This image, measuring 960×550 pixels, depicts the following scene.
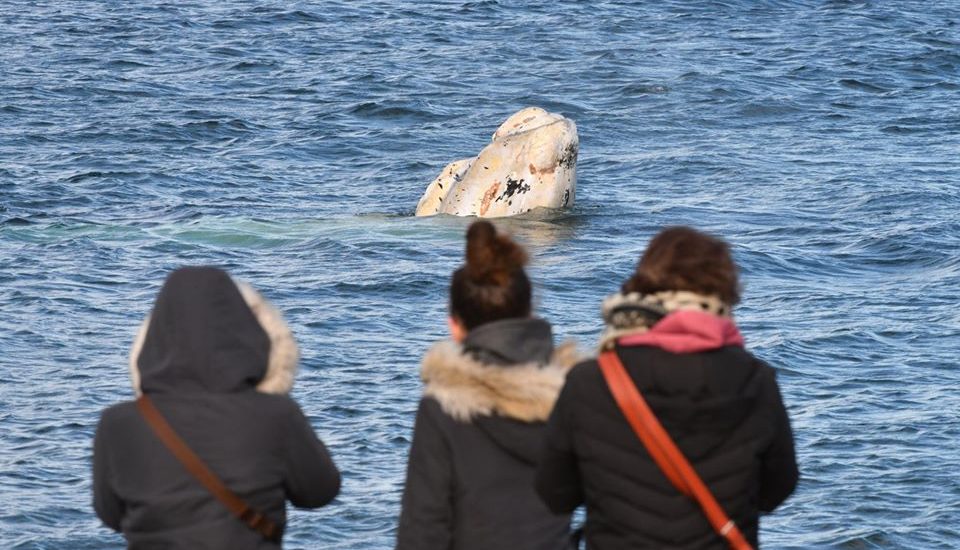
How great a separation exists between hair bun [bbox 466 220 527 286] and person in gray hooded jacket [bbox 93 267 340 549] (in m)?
0.57

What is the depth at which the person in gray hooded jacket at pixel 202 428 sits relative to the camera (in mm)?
4465

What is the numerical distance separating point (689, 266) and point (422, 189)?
53.6 feet

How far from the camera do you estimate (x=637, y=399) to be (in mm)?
4328

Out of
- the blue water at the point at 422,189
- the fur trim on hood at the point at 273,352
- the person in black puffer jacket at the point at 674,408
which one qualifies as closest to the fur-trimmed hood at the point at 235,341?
the fur trim on hood at the point at 273,352

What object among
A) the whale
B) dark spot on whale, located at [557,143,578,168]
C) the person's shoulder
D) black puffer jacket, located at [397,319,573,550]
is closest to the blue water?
the whale

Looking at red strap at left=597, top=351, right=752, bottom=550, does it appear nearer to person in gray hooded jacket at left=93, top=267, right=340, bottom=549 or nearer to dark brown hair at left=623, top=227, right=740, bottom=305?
dark brown hair at left=623, top=227, right=740, bottom=305

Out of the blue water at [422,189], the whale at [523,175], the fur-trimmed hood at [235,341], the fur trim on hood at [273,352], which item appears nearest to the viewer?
the fur-trimmed hood at [235,341]

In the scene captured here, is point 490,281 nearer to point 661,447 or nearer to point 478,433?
point 478,433

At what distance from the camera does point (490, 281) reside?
15.3 feet

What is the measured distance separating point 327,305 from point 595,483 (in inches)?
386

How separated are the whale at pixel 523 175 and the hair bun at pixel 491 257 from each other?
13666mm

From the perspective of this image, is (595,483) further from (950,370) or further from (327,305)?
(327,305)

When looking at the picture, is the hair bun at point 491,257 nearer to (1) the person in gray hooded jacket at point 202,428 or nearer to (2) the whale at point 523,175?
(1) the person in gray hooded jacket at point 202,428

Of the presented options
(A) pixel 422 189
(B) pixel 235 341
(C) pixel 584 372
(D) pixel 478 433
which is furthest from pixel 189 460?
(A) pixel 422 189
